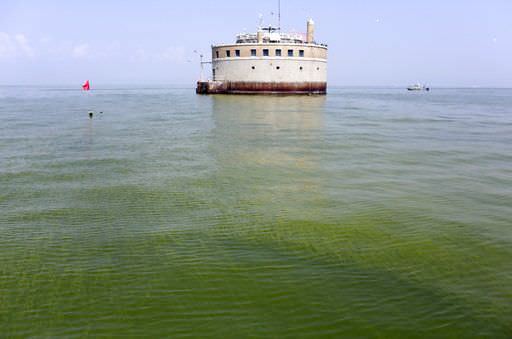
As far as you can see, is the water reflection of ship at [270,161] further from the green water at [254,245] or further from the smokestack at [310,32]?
the smokestack at [310,32]

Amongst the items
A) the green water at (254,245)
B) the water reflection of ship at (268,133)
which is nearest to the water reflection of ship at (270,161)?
the water reflection of ship at (268,133)

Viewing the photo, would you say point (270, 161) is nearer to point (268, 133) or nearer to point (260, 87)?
point (268, 133)

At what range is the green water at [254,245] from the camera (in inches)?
247

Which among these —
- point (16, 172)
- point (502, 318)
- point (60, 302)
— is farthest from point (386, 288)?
point (16, 172)

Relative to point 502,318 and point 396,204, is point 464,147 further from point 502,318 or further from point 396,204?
point 502,318

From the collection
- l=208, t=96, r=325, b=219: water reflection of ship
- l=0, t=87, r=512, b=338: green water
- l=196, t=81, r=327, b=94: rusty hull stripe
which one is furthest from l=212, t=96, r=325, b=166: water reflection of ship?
l=196, t=81, r=327, b=94: rusty hull stripe

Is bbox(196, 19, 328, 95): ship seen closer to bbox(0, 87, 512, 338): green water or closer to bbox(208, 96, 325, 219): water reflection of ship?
bbox(208, 96, 325, 219): water reflection of ship

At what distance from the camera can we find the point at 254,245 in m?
9.02

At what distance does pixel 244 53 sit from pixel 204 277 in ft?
204

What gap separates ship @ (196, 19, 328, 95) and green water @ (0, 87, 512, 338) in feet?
160

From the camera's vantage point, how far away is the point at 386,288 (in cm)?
720

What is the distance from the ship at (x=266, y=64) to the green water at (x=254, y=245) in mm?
48851

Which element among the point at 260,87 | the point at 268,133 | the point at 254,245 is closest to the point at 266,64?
the point at 260,87

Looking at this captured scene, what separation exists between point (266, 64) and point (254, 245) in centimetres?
5964
